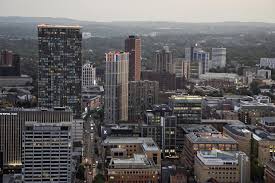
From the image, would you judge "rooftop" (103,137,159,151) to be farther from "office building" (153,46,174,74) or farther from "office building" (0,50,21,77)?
"office building" (153,46,174,74)

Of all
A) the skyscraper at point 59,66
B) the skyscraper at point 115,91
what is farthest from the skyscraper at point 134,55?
the skyscraper at point 59,66

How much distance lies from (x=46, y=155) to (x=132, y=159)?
1645 millimetres

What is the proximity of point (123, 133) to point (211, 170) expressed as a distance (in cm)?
348

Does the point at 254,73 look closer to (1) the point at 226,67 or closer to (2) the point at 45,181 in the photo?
(1) the point at 226,67

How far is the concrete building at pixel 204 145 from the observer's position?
11383 mm

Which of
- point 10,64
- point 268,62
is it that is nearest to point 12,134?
point 10,64

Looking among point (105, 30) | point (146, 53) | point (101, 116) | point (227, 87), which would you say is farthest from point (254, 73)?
point (101, 116)

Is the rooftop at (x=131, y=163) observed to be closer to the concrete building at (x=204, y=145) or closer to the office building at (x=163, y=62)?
the concrete building at (x=204, y=145)

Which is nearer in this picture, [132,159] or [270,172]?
[270,172]

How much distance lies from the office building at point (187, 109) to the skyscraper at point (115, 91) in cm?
205

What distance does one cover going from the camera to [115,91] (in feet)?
51.1

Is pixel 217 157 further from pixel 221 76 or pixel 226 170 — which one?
pixel 221 76

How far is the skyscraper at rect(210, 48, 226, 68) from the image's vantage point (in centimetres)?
2930

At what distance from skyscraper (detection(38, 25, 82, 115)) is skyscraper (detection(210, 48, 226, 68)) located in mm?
14475
